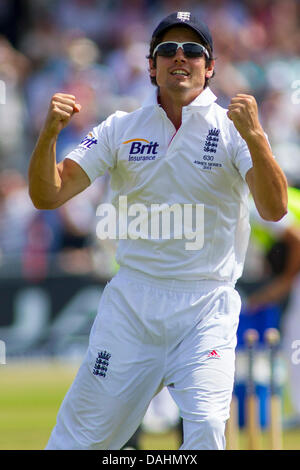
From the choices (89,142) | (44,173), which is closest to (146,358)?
(44,173)

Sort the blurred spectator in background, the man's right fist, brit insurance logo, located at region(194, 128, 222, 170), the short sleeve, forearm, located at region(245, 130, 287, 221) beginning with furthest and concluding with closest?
the blurred spectator in background < the short sleeve < brit insurance logo, located at region(194, 128, 222, 170) < the man's right fist < forearm, located at region(245, 130, 287, 221)

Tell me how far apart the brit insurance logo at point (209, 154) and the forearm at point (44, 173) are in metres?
0.67

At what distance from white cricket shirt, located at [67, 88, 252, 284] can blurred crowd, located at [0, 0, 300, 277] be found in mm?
6649

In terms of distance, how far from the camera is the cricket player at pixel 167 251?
455cm

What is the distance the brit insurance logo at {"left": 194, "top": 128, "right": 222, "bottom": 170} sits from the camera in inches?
182

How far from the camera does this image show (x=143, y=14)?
1669 cm

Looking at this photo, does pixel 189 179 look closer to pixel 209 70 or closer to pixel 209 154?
pixel 209 154

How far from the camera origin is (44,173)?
15.0 feet

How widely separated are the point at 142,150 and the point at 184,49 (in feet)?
1.69

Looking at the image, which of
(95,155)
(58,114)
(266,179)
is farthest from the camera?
(95,155)

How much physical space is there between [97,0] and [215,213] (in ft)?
42.2

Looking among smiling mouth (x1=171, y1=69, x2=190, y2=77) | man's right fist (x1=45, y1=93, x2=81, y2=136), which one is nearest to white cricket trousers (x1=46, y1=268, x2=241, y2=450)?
man's right fist (x1=45, y1=93, x2=81, y2=136)

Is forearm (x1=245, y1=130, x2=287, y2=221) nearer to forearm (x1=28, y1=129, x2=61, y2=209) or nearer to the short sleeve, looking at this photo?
the short sleeve

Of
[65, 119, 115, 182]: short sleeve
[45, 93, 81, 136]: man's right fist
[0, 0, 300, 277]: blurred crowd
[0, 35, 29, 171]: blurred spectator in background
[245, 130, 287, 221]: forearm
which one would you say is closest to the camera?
[245, 130, 287, 221]: forearm
